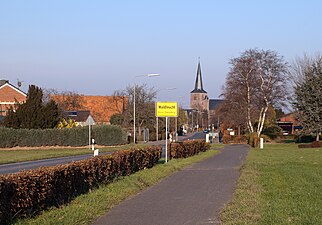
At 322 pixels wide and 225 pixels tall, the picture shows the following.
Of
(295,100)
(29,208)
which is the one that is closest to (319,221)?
(29,208)

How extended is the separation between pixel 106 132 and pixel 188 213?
47220mm

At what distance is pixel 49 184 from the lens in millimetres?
11320

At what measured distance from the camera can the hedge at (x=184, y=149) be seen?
32.0 m

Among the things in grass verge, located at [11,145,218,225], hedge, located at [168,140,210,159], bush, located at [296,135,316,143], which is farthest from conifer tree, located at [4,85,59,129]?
grass verge, located at [11,145,218,225]

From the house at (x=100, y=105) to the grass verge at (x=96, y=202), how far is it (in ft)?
228

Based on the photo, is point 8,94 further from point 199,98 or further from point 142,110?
point 199,98

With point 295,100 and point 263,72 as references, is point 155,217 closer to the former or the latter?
point 295,100

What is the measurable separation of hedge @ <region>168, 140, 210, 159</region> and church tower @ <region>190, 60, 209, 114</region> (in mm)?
135040

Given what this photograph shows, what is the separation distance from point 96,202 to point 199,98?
17248 cm

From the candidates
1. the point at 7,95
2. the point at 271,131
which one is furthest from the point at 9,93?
the point at 271,131

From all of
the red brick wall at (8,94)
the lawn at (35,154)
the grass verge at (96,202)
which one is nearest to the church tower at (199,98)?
the red brick wall at (8,94)

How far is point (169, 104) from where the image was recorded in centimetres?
2917

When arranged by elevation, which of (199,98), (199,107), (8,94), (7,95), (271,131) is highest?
(199,98)

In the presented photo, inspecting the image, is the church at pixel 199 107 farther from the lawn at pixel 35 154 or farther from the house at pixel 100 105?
the lawn at pixel 35 154
